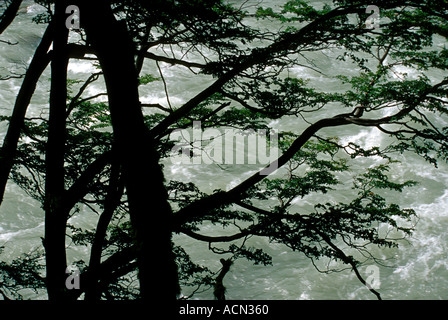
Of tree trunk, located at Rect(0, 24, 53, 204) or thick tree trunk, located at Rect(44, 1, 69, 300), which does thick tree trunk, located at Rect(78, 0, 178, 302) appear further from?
tree trunk, located at Rect(0, 24, 53, 204)

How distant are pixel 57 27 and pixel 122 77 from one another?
729 millimetres

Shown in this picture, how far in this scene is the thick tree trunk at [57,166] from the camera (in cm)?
269

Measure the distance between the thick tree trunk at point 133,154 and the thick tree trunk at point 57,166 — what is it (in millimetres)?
417

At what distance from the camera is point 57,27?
2715 mm

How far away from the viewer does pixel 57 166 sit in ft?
9.09

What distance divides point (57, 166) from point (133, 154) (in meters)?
0.72

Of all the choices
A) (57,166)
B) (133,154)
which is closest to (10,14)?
(57,166)

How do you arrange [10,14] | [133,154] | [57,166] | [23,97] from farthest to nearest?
1. [10,14]
2. [23,97]
3. [57,166]
4. [133,154]

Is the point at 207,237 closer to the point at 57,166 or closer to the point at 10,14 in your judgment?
the point at 57,166

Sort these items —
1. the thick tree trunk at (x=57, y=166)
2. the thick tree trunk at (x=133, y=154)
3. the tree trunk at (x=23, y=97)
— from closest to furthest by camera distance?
1. the thick tree trunk at (x=133, y=154)
2. the thick tree trunk at (x=57, y=166)
3. the tree trunk at (x=23, y=97)

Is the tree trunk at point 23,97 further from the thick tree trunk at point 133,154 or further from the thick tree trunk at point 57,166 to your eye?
the thick tree trunk at point 133,154

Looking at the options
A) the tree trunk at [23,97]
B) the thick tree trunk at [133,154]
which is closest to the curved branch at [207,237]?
the thick tree trunk at [133,154]
